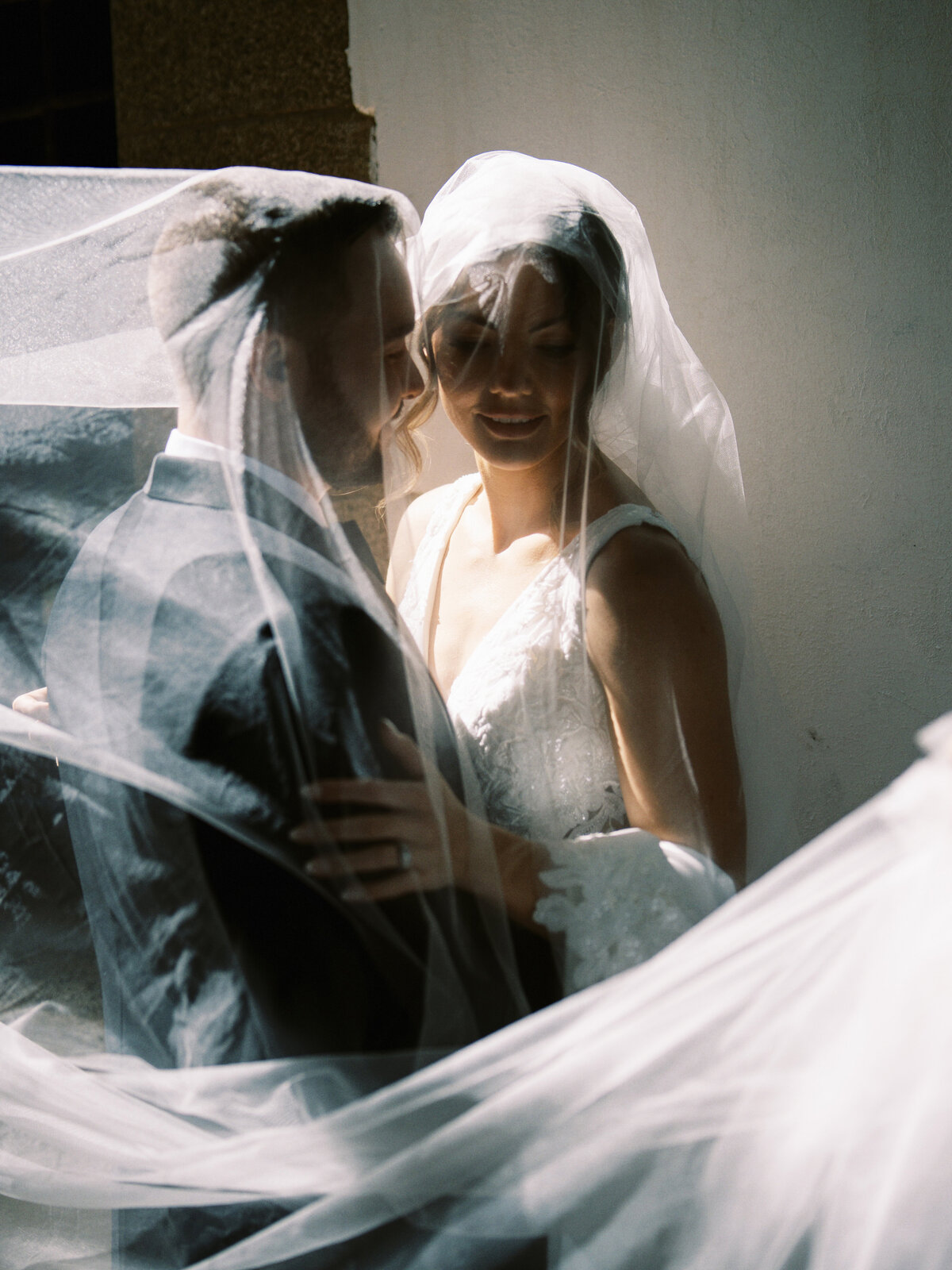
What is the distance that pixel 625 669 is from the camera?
40.8 inches

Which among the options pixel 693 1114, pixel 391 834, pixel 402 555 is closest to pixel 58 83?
pixel 402 555

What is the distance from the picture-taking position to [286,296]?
2.66 feet

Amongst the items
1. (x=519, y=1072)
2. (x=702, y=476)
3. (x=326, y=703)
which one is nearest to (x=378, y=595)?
(x=326, y=703)

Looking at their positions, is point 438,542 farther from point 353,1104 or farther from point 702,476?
point 353,1104

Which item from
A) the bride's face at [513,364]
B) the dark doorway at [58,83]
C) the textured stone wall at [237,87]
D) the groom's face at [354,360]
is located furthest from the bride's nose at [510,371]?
the dark doorway at [58,83]

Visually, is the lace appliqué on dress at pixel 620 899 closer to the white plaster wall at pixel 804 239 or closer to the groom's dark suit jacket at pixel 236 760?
the groom's dark suit jacket at pixel 236 760

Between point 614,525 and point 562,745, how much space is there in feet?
0.87

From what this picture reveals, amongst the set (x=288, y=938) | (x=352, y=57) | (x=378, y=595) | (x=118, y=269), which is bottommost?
(x=288, y=938)

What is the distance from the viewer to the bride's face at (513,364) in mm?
1021

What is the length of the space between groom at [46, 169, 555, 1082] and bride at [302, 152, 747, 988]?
170 mm

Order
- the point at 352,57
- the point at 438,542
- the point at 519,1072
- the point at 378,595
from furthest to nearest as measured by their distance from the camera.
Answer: the point at 352,57
the point at 438,542
the point at 378,595
the point at 519,1072

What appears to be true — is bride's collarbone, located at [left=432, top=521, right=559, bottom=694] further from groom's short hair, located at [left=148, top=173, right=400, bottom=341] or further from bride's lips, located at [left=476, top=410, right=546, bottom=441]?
groom's short hair, located at [left=148, top=173, right=400, bottom=341]

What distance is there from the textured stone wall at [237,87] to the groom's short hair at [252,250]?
0.88m

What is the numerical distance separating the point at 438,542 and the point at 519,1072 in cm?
75
